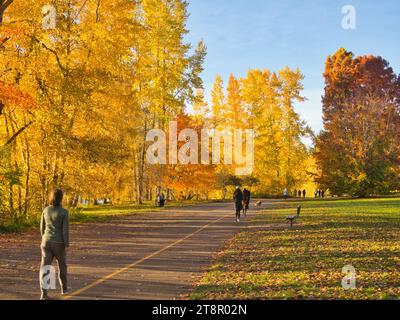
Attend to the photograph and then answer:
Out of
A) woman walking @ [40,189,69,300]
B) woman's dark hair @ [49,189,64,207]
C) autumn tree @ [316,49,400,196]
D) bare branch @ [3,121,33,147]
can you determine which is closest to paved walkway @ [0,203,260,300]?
woman walking @ [40,189,69,300]

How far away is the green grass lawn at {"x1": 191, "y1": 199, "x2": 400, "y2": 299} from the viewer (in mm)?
9172

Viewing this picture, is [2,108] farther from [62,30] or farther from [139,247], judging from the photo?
[139,247]

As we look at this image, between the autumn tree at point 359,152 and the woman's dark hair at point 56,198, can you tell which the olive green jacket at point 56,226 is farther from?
the autumn tree at point 359,152

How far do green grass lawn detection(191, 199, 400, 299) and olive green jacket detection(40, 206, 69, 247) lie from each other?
2.72 meters

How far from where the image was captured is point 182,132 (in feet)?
168

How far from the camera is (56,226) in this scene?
9117mm

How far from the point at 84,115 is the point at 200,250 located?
42.6 ft

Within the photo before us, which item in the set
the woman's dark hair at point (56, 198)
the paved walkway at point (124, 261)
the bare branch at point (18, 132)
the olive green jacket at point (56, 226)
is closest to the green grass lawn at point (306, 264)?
the paved walkway at point (124, 261)

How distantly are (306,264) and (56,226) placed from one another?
6.58 metres

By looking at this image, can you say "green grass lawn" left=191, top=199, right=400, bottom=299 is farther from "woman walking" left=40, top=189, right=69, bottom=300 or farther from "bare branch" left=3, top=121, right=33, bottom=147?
"bare branch" left=3, top=121, right=33, bottom=147

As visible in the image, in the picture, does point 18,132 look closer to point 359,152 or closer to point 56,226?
point 56,226

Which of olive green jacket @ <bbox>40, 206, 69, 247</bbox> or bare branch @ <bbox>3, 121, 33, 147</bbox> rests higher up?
bare branch @ <bbox>3, 121, 33, 147</bbox>

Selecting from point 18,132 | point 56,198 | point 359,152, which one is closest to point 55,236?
point 56,198
